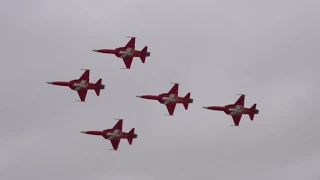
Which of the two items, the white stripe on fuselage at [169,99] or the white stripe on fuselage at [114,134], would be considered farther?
the white stripe on fuselage at [114,134]

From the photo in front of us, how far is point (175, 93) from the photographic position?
166 metres

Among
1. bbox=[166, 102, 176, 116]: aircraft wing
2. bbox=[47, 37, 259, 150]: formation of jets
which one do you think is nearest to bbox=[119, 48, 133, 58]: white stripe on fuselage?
bbox=[47, 37, 259, 150]: formation of jets

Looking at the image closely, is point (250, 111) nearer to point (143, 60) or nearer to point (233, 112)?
point (233, 112)

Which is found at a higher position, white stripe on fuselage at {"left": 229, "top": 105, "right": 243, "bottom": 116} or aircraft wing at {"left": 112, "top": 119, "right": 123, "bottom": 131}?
white stripe on fuselage at {"left": 229, "top": 105, "right": 243, "bottom": 116}

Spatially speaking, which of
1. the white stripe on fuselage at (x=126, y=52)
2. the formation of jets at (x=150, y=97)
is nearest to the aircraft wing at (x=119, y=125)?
the formation of jets at (x=150, y=97)

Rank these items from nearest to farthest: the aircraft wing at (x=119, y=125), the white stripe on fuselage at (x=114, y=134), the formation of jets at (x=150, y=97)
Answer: the formation of jets at (x=150, y=97) → the white stripe on fuselage at (x=114, y=134) → the aircraft wing at (x=119, y=125)

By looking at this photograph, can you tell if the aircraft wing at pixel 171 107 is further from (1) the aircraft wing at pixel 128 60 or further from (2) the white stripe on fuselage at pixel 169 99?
(1) the aircraft wing at pixel 128 60

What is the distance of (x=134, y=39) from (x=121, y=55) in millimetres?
4038

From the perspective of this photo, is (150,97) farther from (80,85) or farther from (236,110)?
(236,110)

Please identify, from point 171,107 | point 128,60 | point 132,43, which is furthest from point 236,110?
point 132,43

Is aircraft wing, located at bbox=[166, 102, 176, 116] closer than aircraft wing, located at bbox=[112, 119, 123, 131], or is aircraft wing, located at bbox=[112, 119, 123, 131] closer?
aircraft wing, located at bbox=[166, 102, 176, 116]

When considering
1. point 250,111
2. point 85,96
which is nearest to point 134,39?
point 85,96

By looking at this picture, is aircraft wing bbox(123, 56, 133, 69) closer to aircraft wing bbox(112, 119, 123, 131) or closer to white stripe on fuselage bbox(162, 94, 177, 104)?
white stripe on fuselage bbox(162, 94, 177, 104)

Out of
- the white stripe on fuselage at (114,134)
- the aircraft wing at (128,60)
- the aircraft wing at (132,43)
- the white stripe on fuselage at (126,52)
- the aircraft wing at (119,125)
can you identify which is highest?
the aircraft wing at (132,43)
